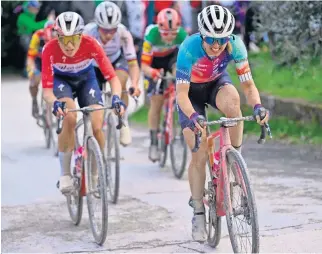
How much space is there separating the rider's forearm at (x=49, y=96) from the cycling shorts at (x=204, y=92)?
4.50 feet

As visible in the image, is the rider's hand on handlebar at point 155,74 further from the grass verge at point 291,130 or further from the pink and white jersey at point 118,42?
the grass verge at point 291,130

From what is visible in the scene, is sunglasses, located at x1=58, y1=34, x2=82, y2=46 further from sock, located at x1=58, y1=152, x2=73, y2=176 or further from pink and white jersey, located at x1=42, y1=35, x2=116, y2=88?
sock, located at x1=58, y1=152, x2=73, y2=176

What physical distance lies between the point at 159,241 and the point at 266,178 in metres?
2.80

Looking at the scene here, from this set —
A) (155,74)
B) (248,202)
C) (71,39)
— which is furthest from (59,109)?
(155,74)

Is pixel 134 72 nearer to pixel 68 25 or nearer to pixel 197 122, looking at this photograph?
pixel 68 25

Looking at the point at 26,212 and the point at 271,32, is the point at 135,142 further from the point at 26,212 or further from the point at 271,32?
the point at 26,212

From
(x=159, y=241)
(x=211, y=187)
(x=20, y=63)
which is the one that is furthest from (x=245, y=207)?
(x=20, y=63)

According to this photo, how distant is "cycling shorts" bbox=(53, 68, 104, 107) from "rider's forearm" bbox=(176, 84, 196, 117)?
161 cm

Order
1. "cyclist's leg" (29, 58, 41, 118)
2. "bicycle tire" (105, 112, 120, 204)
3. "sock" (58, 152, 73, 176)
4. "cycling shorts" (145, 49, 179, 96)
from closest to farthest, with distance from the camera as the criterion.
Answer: "sock" (58, 152, 73, 176)
"bicycle tire" (105, 112, 120, 204)
"cycling shorts" (145, 49, 179, 96)
"cyclist's leg" (29, 58, 41, 118)

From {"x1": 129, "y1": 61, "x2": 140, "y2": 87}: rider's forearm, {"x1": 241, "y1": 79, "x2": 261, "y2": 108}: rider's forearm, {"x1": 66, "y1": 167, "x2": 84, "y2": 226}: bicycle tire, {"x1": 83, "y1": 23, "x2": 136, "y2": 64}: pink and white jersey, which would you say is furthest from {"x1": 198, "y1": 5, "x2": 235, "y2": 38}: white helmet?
{"x1": 83, "y1": 23, "x2": 136, "y2": 64}: pink and white jersey

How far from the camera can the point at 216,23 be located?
23.4 ft

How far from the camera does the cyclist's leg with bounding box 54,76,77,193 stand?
877 cm

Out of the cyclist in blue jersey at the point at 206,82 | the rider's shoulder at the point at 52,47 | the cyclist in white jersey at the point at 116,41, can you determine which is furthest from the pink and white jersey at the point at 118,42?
the cyclist in blue jersey at the point at 206,82

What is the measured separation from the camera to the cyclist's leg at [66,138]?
8.77 metres
